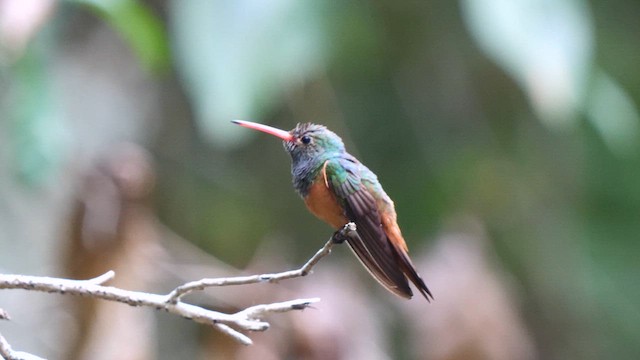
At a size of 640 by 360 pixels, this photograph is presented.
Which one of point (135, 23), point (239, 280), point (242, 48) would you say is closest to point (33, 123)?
point (135, 23)

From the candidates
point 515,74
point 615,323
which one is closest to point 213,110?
point 515,74

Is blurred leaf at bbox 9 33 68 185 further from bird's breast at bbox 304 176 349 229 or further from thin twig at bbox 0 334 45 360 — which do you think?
thin twig at bbox 0 334 45 360

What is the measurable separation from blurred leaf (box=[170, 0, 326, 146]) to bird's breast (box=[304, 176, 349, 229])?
1116 millimetres

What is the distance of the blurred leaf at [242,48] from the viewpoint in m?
2.85

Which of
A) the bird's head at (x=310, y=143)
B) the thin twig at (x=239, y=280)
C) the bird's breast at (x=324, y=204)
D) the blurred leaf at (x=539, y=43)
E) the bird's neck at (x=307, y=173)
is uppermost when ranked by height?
the blurred leaf at (x=539, y=43)

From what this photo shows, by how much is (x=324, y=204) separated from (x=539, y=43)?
4.48 ft

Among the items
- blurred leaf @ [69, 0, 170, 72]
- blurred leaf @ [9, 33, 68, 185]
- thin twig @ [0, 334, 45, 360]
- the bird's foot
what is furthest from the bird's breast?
blurred leaf @ [9, 33, 68, 185]

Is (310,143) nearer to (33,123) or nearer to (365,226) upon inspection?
(365,226)

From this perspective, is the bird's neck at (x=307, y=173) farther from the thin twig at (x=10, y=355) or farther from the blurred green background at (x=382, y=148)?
the blurred green background at (x=382, y=148)

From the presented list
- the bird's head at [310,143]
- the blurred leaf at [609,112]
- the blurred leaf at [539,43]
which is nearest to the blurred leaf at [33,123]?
the blurred leaf at [539,43]

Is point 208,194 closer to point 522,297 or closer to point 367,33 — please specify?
point 367,33

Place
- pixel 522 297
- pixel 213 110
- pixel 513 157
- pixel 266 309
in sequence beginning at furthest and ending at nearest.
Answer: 1. pixel 522 297
2. pixel 513 157
3. pixel 213 110
4. pixel 266 309

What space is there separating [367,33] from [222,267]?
49.7 inches

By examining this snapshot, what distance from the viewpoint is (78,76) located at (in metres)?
4.36
